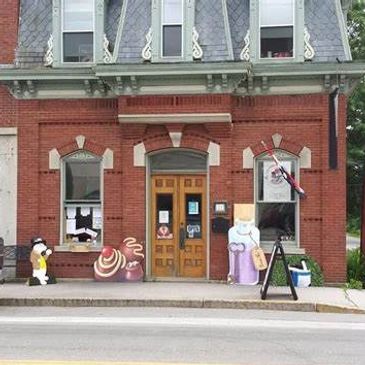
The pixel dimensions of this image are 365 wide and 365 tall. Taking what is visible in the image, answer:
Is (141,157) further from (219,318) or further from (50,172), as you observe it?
(219,318)

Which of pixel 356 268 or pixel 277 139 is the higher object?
pixel 277 139

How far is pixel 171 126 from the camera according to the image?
15.5 m

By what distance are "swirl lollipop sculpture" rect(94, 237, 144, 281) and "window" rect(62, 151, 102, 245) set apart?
2.09ft

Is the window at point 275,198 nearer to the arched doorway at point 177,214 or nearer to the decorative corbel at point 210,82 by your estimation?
the arched doorway at point 177,214

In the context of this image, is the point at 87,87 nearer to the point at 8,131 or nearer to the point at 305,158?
the point at 8,131

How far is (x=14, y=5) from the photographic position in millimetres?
16547

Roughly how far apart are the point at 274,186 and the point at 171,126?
281 cm

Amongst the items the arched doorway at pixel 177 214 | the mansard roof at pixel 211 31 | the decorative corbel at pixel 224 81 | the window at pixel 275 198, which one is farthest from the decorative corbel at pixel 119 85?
the window at pixel 275 198

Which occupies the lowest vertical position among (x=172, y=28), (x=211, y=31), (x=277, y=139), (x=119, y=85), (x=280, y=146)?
(x=280, y=146)

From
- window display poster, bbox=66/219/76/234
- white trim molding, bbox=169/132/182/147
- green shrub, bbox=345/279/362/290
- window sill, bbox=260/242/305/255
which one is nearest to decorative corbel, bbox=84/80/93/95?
white trim molding, bbox=169/132/182/147

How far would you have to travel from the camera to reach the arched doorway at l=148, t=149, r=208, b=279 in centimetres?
1596

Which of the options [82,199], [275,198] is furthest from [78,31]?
[275,198]

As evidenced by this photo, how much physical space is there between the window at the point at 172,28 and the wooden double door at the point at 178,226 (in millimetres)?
2977

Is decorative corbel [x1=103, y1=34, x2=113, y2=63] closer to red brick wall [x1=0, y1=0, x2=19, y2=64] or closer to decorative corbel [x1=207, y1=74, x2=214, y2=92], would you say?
red brick wall [x1=0, y1=0, x2=19, y2=64]
